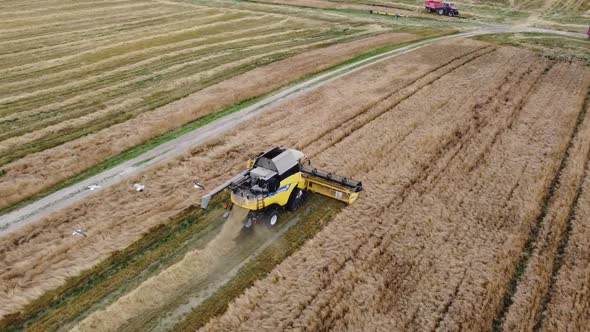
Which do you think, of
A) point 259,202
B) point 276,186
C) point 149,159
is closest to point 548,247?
point 276,186

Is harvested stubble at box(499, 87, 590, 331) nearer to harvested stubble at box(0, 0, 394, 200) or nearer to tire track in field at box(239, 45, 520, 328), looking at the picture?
tire track in field at box(239, 45, 520, 328)

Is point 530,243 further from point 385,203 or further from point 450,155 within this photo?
point 450,155

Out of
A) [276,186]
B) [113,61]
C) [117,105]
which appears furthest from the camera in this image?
[113,61]

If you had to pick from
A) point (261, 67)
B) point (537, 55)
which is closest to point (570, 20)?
point (537, 55)

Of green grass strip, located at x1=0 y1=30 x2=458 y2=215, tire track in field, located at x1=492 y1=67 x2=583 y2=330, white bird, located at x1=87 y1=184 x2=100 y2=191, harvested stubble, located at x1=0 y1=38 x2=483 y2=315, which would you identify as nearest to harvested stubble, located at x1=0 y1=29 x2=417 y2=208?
green grass strip, located at x1=0 y1=30 x2=458 y2=215

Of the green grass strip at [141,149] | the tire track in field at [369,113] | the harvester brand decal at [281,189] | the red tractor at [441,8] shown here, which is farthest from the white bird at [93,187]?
the red tractor at [441,8]

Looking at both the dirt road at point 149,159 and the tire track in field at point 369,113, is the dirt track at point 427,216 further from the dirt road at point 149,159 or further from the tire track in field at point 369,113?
the dirt road at point 149,159
